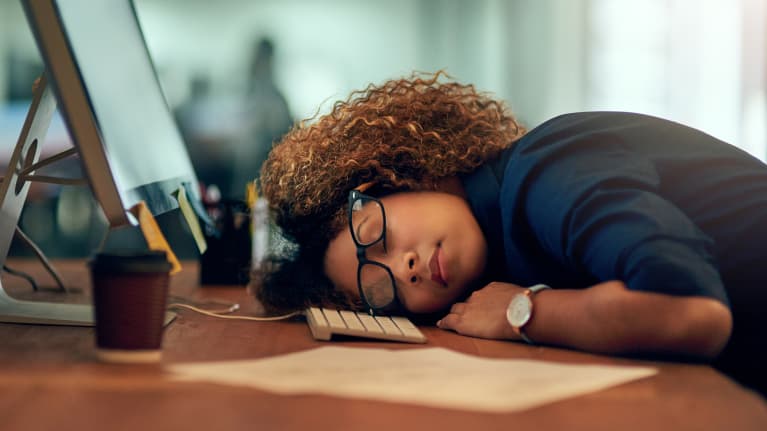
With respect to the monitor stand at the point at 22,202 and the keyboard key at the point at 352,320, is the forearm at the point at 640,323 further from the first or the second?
the monitor stand at the point at 22,202

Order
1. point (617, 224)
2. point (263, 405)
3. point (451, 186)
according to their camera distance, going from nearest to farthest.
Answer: point (263, 405), point (617, 224), point (451, 186)

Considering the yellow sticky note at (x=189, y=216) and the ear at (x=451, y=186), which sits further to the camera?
the ear at (x=451, y=186)

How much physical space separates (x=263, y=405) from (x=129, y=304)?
19 centimetres

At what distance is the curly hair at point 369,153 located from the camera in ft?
3.89

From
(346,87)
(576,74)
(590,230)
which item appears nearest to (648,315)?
(590,230)

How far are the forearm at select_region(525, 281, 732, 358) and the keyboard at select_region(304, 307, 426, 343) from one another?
0.18 metres

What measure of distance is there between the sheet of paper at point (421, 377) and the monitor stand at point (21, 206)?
324mm

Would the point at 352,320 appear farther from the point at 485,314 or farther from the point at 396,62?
the point at 396,62

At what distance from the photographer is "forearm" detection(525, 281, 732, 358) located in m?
0.77

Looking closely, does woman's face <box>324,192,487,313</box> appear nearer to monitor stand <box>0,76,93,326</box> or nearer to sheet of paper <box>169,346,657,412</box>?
sheet of paper <box>169,346,657,412</box>

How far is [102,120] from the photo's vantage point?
85 centimetres

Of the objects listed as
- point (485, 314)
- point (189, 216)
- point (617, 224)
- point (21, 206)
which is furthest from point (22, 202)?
point (617, 224)

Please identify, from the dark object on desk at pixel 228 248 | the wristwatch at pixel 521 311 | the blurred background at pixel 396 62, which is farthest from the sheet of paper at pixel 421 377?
the blurred background at pixel 396 62

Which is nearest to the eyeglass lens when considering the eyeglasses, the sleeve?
the eyeglasses
